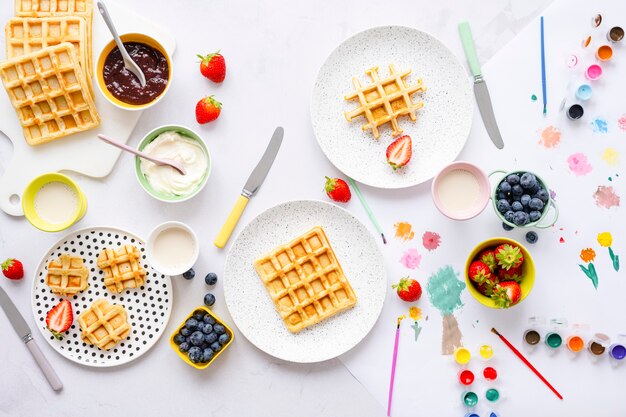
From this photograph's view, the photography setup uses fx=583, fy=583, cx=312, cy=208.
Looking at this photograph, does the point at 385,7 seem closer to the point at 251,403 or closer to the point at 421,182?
the point at 421,182

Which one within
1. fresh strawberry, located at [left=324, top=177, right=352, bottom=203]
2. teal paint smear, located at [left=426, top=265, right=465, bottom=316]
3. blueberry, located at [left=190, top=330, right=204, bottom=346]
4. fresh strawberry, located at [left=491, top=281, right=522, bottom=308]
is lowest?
fresh strawberry, located at [left=491, top=281, right=522, bottom=308]

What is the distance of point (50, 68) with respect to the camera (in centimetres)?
203

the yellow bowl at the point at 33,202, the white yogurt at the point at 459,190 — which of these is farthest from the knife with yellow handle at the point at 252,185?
the white yogurt at the point at 459,190

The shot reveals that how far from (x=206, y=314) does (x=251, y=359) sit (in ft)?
0.83

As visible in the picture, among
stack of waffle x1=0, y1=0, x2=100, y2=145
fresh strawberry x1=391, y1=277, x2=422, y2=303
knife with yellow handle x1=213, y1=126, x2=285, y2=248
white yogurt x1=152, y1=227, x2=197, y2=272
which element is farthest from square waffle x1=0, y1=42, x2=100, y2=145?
fresh strawberry x1=391, y1=277, x2=422, y2=303

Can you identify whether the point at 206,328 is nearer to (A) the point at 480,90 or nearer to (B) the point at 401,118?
(B) the point at 401,118

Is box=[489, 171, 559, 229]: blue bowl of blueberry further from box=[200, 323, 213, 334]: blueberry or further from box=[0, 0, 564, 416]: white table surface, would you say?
box=[200, 323, 213, 334]: blueberry

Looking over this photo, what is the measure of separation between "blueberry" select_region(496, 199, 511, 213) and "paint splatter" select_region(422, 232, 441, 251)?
10.7 inches

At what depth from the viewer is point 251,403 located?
7.13 feet

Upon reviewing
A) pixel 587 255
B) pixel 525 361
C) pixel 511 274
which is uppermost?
pixel 511 274

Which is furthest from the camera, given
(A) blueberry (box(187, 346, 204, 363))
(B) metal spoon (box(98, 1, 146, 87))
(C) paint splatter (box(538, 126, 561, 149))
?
(C) paint splatter (box(538, 126, 561, 149))

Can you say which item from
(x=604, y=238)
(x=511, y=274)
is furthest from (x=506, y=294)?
(x=604, y=238)

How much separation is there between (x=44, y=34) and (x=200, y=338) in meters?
1.19

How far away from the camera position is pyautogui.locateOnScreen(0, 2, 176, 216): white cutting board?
210 cm
